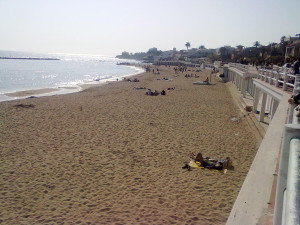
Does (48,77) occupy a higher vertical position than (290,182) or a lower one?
lower

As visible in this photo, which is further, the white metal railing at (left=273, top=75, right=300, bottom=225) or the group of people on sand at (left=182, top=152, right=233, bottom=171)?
the group of people on sand at (left=182, top=152, right=233, bottom=171)

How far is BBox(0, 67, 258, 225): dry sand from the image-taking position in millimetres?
5707

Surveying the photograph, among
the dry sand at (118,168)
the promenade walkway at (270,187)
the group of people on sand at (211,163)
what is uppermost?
the promenade walkway at (270,187)

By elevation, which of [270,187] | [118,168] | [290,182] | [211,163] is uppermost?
[290,182]

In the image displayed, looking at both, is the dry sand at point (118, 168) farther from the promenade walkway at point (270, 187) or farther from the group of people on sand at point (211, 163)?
the promenade walkway at point (270, 187)

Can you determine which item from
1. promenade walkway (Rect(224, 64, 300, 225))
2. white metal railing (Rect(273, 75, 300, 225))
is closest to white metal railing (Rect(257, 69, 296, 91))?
promenade walkway (Rect(224, 64, 300, 225))

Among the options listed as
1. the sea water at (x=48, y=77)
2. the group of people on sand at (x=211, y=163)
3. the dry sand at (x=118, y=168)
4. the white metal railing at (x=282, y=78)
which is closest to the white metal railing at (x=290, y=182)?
the dry sand at (x=118, y=168)

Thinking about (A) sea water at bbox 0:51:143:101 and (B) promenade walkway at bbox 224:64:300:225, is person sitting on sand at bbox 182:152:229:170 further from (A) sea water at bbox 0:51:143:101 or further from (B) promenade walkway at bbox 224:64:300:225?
(A) sea water at bbox 0:51:143:101

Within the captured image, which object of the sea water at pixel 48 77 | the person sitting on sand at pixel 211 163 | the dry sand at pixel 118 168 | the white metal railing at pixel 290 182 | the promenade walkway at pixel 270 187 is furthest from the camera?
the sea water at pixel 48 77

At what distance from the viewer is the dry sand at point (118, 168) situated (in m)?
5.71

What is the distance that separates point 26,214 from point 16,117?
10.9 metres

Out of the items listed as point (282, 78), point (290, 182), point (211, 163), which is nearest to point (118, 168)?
point (211, 163)

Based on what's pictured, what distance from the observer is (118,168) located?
8086mm

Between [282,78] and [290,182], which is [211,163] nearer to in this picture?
[282,78]
